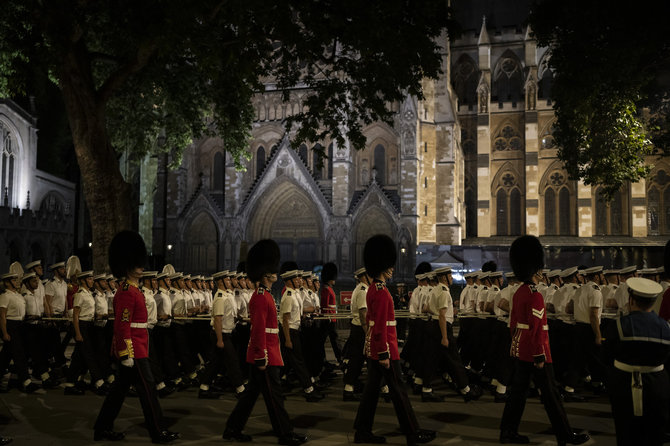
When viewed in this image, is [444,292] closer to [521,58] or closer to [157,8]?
[157,8]

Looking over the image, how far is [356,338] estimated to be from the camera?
9.91 m

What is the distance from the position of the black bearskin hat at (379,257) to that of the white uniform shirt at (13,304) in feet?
19.9

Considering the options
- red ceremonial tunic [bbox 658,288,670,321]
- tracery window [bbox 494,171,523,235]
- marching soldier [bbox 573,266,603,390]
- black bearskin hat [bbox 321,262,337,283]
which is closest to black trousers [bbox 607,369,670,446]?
red ceremonial tunic [bbox 658,288,670,321]

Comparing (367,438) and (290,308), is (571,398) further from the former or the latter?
(290,308)

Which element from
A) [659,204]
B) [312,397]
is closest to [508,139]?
[659,204]

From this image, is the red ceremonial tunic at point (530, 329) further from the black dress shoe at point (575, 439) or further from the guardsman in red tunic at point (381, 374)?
the guardsman in red tunic at point (381, 374)

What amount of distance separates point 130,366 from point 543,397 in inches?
185

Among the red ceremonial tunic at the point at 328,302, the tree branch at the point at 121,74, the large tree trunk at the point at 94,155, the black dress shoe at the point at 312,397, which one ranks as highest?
the tree branch at the point at 121,74

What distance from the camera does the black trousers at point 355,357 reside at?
968 centimetres

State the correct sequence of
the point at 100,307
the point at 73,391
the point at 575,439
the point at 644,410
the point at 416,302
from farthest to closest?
the point at 416,302 < the point at 100,307 < the point at 73,391 < the point at 575,439 < the point at 644,410

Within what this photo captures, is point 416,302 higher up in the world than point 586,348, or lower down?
higher up

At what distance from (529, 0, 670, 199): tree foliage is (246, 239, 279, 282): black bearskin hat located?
11108 millimetres

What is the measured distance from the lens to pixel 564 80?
620 inches

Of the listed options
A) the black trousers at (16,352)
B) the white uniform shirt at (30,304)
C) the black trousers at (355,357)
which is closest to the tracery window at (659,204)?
the black trousers at (355,357)
